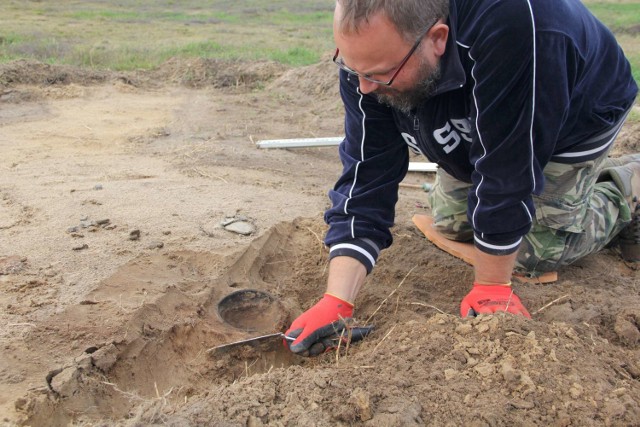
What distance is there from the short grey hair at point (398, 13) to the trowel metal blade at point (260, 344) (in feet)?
4.11

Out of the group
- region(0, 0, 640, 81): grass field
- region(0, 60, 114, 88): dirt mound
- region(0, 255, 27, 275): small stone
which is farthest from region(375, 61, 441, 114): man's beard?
region(0, 0, 640, 81): grass field

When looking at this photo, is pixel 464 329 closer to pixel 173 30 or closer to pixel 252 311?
pixel 252 311

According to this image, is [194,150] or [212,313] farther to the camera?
[194,150]

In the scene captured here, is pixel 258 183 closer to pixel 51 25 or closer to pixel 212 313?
pixel 212 313

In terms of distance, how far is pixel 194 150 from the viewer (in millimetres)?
5230

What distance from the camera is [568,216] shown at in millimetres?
3020

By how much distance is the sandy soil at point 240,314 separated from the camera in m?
1.95

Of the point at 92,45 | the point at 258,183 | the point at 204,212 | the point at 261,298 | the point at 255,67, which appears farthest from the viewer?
the point at 92,45

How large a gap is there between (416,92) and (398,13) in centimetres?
37

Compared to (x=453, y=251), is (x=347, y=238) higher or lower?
higher

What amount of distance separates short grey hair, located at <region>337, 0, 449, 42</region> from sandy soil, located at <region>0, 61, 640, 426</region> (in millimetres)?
1069

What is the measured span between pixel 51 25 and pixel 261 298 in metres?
13.7

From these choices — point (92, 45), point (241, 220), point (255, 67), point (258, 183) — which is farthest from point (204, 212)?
point (92, 45)

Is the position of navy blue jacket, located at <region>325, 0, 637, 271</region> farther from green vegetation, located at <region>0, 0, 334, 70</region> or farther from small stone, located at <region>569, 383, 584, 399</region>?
green vegetation, located at <region>0, 0, 334, 70</region>
